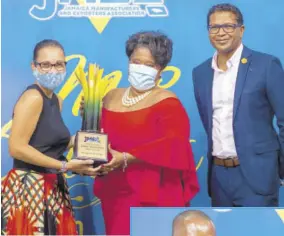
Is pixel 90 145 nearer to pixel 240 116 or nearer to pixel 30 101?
pixel 30 101

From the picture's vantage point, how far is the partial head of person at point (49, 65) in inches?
75.0

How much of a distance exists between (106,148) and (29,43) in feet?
1.48

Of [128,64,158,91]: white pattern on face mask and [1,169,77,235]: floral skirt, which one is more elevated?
[128,64,158,91]: white pattern on face mask

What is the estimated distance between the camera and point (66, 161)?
191cm

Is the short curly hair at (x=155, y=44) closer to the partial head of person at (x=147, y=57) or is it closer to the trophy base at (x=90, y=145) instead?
the partial head of person at (x=147, y=57)

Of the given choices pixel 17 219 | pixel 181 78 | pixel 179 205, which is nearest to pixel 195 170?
pixel 179 205

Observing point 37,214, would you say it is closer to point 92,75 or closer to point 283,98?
point 92,75

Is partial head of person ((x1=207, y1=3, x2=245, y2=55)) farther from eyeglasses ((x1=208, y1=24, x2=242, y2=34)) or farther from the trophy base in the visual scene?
the trophy base

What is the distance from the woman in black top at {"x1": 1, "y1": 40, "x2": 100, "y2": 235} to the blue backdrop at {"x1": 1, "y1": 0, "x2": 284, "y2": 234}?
66mm

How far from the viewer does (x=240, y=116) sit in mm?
1882

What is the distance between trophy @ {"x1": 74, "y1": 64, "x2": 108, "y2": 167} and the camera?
1.84m

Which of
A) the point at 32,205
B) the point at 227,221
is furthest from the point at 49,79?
the point at 227,221

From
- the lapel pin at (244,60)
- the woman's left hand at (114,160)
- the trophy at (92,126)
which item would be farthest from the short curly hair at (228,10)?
the woman's left hand at (114,160)

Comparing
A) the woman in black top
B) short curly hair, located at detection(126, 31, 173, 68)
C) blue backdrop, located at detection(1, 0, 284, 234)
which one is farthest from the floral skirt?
short curly hair, located at detection(126, 31, 173, 68)
